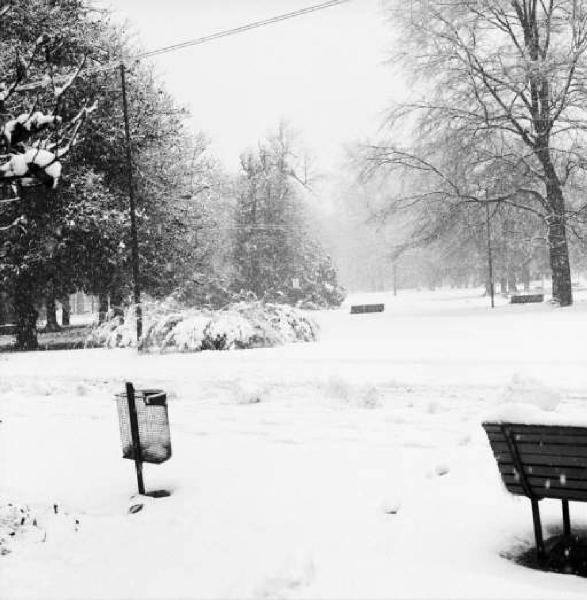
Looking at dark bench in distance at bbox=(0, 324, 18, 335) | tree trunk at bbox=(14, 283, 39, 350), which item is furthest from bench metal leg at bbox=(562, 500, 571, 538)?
dark bench in distance at bbox=(0, 324, 18, 335)

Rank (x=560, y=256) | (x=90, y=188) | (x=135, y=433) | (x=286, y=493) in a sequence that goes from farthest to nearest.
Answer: (x=560, y=256)
(x=90, y=188)
(x=135, y=433)
(x=286, y=493)

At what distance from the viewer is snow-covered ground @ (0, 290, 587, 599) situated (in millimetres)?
4027

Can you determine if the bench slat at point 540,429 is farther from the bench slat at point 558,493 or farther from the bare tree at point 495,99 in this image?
the bare tree at point 495,99

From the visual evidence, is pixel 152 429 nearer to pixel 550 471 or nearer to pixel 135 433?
pixel 135 433

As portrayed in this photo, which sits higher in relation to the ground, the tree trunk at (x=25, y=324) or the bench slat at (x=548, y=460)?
the tree trunk at (x=25, y=324)

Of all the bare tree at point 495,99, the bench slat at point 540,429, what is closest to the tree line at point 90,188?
the bare tree at point 495,99

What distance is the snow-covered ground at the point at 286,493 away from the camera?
13.2ft

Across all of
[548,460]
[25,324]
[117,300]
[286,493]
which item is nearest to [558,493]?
[548,460]

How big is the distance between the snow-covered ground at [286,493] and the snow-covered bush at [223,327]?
5.64m

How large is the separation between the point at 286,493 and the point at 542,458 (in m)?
2.37

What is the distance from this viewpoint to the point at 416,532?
4641 millimetres

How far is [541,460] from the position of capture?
13.2 ft

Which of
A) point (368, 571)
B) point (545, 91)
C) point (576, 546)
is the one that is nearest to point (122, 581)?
point (368, 571)

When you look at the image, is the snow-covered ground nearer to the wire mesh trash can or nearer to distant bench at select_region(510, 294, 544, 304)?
the wire mesh trash can
